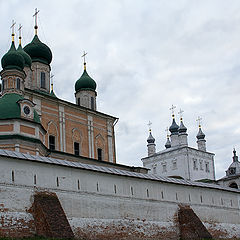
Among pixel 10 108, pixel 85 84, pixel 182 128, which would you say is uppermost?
pixel 182 128

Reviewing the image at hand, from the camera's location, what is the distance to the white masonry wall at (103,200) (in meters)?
11.7

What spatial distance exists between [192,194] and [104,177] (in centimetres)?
523

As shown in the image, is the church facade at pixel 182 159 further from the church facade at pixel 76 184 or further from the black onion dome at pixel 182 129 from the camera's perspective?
the church facade at pixel 76 184

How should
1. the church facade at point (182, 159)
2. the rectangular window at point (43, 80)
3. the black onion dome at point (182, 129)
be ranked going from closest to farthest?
the rectangular window at point (43, 80)
the church facade at point (182, 159)
the black onion dome at point (182, 129)

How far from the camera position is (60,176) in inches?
513

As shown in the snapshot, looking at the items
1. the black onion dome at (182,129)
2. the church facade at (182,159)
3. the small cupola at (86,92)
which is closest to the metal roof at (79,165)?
the small cupola at (86,92)

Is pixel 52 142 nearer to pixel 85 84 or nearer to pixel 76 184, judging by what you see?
pixel 85 84

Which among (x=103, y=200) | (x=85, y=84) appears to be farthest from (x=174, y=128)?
(x=103, y=200)

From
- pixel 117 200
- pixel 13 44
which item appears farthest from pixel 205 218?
pixel 13 44

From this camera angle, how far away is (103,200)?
1404cm

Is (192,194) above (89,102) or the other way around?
the other way around

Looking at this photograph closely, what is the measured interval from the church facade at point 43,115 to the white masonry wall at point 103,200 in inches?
179

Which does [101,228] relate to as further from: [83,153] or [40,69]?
[40,69]

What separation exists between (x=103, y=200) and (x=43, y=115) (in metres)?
9.28
